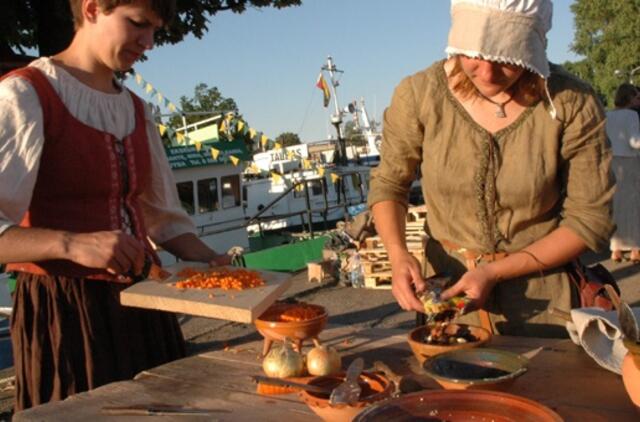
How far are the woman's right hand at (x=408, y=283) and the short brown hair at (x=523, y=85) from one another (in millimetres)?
548

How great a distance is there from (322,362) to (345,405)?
0.40m

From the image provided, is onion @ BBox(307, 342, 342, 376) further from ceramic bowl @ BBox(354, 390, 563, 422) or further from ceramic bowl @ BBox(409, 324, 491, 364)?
ceramic bowl @ BBox(354, 390, 563, 422)

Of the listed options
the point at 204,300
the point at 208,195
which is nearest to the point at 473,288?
the point at 204,300

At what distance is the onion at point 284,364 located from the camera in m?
2.03

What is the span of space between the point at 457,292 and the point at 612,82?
45534 mm

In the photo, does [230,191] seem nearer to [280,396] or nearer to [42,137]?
[42,137]

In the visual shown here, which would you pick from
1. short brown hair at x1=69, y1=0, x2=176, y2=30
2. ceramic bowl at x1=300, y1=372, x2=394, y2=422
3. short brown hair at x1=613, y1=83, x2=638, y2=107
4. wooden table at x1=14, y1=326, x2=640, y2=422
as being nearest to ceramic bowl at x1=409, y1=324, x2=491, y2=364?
wooden table at x1=14, y1=326, x2=640, y2=422

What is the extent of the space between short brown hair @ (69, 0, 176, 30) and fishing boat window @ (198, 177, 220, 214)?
45.4 feet

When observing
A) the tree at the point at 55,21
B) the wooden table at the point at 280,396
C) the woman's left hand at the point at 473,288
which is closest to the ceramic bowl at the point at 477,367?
the wooden table at the point at 280,396

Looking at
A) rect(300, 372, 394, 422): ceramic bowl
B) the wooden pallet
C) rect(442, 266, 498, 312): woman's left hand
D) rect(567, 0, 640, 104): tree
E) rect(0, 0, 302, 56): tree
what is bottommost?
the wooden pallet

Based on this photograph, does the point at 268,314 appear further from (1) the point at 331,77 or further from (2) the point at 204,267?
(1) the point at 331,77

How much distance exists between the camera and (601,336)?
77.5 inches

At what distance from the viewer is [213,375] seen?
7.30 feet

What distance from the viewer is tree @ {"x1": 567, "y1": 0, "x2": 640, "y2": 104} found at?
1731 inches
